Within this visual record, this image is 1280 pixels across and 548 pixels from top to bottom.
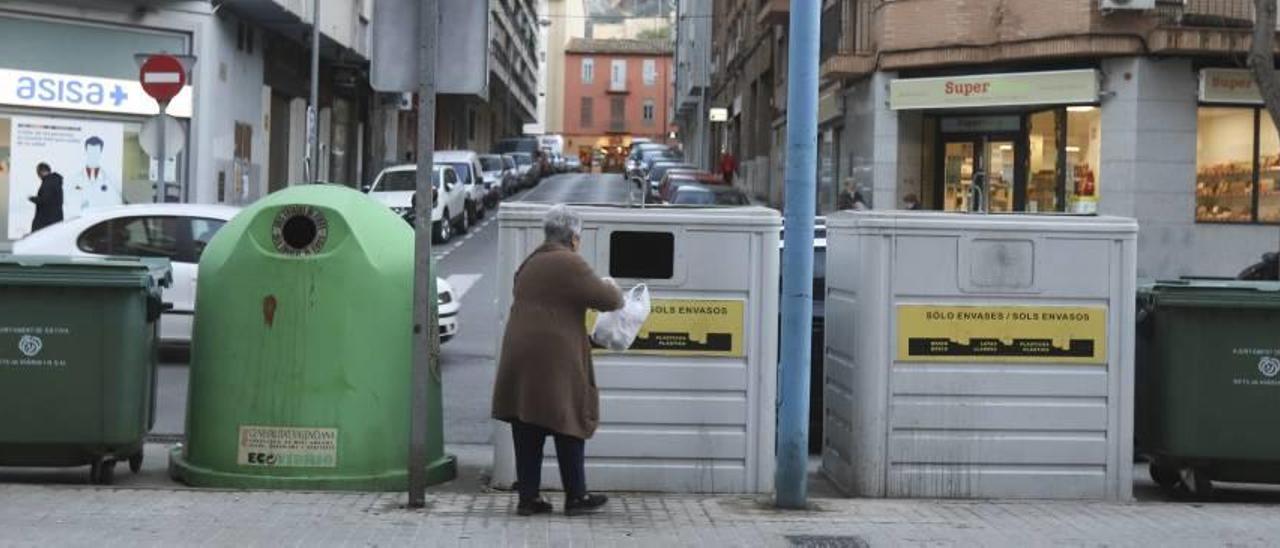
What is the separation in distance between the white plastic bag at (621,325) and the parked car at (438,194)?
22490 millimetres

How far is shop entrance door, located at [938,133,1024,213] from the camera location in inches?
1129

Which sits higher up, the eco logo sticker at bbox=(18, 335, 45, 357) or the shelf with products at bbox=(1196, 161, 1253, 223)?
the shelf with products at bbox=(1196, 161, 1253, 223)

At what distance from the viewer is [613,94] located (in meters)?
130

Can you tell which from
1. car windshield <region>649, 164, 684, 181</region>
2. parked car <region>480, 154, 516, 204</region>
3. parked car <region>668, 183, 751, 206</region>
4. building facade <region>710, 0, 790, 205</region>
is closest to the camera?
parked car <region>668, 183, 751, 206</region>

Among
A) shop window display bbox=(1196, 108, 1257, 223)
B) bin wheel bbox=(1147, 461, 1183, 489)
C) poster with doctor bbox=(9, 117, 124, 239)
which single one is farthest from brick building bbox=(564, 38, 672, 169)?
bin wheel bbox=(1147, 461, 1183, 489)

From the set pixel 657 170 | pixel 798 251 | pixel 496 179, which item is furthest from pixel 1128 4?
pixel 496 179

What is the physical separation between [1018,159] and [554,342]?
22.5 meters

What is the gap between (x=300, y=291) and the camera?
812 centimetres

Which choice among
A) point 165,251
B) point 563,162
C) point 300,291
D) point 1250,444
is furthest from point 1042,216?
point 563,162

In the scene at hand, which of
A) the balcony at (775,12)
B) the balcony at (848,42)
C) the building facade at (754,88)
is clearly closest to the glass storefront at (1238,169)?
the balcony at (848,42)

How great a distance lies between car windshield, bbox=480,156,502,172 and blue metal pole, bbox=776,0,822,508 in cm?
4074

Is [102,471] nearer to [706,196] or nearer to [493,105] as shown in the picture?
[706,196]

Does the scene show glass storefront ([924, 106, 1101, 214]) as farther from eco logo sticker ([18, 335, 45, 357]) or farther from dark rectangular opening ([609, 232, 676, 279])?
eco logo sticker ([18, 335, 45, 357])

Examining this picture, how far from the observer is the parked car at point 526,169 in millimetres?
59856
